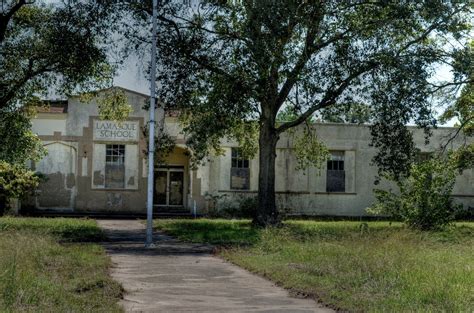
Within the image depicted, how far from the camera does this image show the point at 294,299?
28.6 ft

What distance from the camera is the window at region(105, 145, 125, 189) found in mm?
34844

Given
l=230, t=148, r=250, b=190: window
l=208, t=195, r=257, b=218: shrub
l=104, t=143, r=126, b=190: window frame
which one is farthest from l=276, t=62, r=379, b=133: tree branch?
l=104, t=143, r=126, b=190: window frame

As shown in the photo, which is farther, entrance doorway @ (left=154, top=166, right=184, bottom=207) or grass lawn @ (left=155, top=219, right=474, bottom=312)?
entrance doorway @ (left=154, top=166, right=184, bottom=207)

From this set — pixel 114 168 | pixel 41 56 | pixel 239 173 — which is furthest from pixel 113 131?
pixel 41 56

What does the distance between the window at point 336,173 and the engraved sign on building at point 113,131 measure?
1119cm

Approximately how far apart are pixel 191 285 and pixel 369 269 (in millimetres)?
2831

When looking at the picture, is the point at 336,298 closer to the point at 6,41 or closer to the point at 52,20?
the point at 52,20

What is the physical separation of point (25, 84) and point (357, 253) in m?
17.6

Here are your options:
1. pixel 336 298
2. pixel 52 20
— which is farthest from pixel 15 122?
pixel 336 298

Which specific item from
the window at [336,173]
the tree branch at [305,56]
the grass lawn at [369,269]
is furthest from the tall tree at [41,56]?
the window at [336,173]

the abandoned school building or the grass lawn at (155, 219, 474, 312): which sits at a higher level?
the abandoned school building

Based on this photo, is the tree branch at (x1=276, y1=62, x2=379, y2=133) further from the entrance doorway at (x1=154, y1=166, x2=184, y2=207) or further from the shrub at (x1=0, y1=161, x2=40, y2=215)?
the entrance doorway at (x1=154, y1=166, x2=184, y2=207)

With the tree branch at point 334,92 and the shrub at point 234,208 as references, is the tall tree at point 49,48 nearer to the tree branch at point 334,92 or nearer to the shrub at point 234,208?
the tree branch at point 334,92

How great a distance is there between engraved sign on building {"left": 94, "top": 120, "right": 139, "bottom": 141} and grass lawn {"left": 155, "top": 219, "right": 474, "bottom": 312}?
63.7 feet
